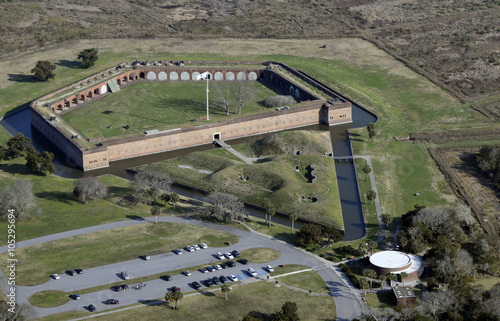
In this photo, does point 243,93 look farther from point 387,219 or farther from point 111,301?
point 111,301

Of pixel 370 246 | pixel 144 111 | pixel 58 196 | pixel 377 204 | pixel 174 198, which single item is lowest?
pixel 58 196

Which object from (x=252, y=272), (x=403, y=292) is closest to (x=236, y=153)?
(x=252, y=272)

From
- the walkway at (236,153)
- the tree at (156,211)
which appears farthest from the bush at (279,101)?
the tree at (156,211)

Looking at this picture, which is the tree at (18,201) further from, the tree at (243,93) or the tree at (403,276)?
the tree at (243,93)

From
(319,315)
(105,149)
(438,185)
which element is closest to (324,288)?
(319,315)

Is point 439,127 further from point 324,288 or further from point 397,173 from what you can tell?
point 324,288
